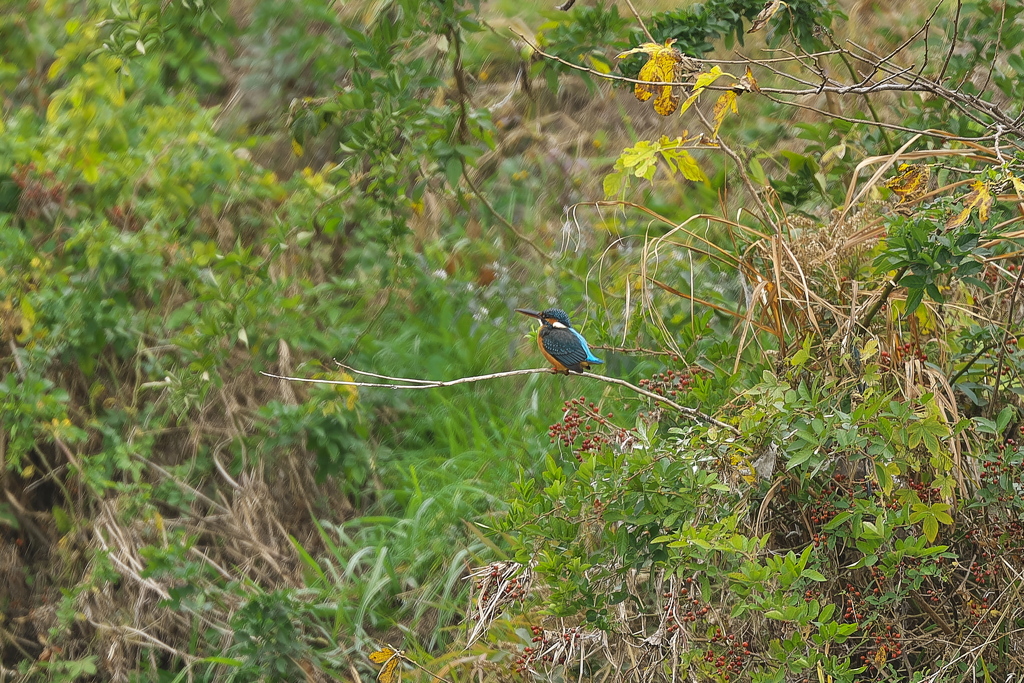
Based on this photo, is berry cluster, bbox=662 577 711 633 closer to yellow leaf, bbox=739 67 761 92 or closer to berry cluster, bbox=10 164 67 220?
yellow leaf, bbox=739 67 761 92

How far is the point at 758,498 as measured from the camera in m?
2.38

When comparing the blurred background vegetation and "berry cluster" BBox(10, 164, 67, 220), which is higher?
"berry cluster" BBox(10, 164, 67, 220)

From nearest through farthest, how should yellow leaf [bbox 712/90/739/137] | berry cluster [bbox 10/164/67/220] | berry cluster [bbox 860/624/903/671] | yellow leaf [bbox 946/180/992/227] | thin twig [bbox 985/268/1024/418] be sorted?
1. yellow leaf [bbox 946/180/992/227]
2. berry cluster [bbox 860/624/903/671]
3. thin twig [bbox 985/268/1024/418]
4. yellow leaf [bbox 712/90/739/137]
5. berry cluster [bbox 10/164/67/220]

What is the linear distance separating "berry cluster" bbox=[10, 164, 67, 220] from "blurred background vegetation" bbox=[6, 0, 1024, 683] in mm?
13

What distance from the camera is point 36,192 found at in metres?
3.47

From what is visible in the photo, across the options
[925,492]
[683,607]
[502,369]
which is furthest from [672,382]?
[502,369]

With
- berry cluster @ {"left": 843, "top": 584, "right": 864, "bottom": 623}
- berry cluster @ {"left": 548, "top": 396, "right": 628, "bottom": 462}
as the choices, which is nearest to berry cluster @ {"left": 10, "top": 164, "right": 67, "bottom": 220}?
berry cluster @ {"left": 548, "top": 396, "right": 628, "bottom": 462}

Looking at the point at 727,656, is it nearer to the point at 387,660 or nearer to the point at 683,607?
the point at 683,607

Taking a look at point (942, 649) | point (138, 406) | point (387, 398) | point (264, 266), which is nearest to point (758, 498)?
point (942, 649)

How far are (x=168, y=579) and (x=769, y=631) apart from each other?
1.97 m

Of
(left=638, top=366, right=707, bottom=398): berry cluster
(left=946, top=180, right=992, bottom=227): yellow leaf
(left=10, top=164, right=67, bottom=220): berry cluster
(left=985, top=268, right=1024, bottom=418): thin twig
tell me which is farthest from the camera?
(left=10, top=164, right=67, bottom=220): berry cluster

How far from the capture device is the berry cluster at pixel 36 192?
346 centimetres

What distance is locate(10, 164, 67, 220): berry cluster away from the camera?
346cm

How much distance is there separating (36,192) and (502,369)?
5.93ft
